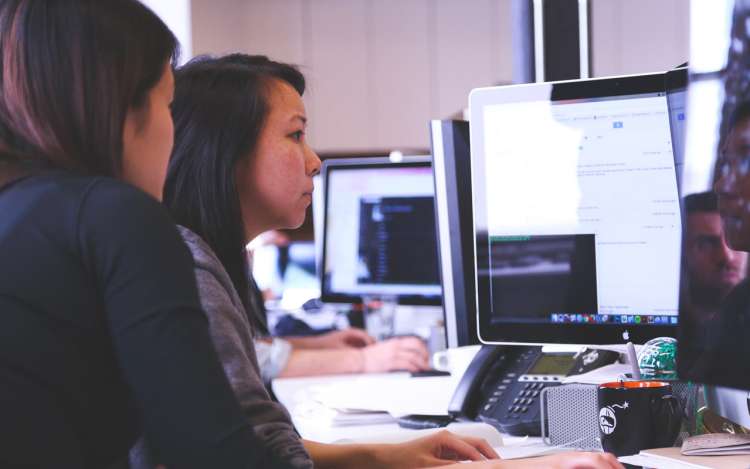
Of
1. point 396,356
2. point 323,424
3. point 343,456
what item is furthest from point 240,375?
point 396,356

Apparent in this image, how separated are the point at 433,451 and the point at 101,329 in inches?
20.7

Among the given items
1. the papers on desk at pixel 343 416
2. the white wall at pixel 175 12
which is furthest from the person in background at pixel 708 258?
the white wall at pixel 175 12

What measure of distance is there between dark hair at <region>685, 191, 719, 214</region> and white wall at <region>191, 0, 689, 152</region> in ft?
18.1

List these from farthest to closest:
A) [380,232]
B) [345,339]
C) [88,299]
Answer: [380,232]
[345,339]
[88,299]

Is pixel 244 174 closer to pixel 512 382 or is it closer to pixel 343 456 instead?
pixel 343 456

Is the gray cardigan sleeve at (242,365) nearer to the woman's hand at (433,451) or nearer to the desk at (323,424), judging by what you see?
the woman's hand at (433,451)

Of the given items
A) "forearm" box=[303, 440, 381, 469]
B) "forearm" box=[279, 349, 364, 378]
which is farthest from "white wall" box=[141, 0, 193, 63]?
"forearm" box=[303, 440, 381, 469]

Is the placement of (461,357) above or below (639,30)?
below

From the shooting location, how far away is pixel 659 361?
3.95ft

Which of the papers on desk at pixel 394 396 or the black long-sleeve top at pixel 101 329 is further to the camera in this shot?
the papers on desk at pixel 394 396

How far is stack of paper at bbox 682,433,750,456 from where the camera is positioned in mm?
985

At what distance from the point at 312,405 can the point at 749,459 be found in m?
0.95

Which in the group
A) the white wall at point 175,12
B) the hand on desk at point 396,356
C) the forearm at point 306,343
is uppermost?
the white wall at point 175,12

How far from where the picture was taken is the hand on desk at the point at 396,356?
2287mm
